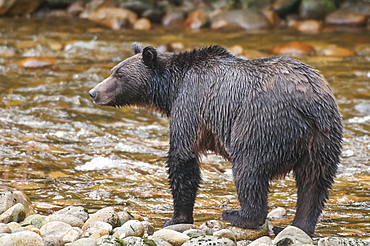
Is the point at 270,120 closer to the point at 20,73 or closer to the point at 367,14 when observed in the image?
the point at 20,73

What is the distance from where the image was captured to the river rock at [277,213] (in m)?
6.05

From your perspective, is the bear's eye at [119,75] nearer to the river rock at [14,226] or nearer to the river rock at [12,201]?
the river rock at [12,201]

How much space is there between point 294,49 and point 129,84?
10.2 m

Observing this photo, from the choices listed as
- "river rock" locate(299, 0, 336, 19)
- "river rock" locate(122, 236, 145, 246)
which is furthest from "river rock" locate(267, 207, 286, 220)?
"river rock" locate(299, 0, 336, 19)

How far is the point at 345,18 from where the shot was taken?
63.7 feet

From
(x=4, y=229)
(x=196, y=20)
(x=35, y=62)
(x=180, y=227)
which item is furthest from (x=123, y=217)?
(x=196, y=20)

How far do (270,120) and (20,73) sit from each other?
Result: 9590 millimetres

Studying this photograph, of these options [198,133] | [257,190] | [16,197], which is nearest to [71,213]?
[16,197]

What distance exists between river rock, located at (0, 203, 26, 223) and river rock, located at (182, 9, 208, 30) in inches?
565

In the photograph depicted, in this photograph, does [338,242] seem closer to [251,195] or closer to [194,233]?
[251,195]

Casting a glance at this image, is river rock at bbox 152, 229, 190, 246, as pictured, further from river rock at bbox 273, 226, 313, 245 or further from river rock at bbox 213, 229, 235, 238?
river rock at bbox 273, 226, 313, 245

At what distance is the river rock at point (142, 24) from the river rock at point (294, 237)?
1486 cm

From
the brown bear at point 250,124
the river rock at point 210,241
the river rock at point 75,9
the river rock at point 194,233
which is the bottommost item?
the river rock at point 194,233

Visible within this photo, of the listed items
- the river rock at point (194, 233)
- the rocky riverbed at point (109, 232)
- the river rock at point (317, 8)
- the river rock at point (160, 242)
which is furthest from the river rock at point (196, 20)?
the river rock at point (160, 242)
